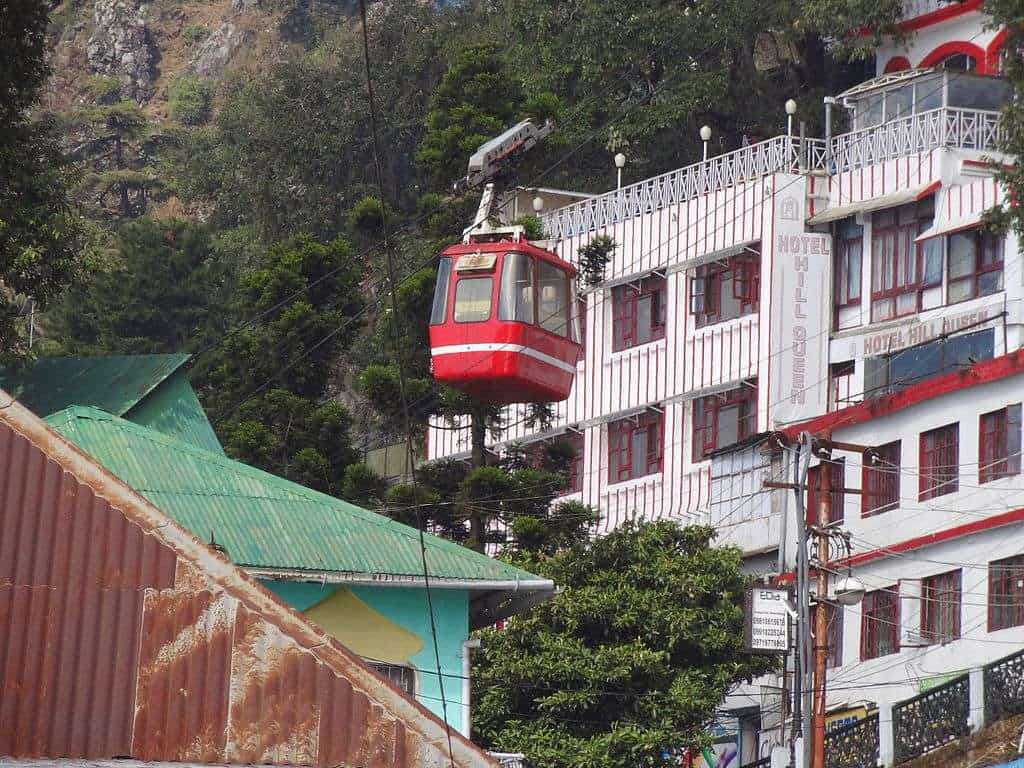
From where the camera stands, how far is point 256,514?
79.5 ft

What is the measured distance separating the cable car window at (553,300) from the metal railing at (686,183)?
10829 millimetres

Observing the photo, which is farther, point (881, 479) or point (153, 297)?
point (153, 297)

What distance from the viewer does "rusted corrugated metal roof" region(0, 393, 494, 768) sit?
50.2ft

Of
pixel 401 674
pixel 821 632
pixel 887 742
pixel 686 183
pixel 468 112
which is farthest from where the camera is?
pixel 686 183

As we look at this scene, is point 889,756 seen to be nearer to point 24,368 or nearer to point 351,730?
point 24,368

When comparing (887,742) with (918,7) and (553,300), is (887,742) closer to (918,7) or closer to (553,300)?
(553,300)

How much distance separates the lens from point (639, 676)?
34750 millimetres

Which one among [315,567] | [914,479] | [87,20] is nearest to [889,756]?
[914,479]

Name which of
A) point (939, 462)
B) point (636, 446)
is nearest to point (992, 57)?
point (636, 446)

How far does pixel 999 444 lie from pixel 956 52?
18.7 meters

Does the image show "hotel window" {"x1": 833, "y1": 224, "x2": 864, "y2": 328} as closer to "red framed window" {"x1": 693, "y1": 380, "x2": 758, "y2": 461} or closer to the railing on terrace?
"red framed window" {"x1": 693, "y1": 380, "x2": 758, "y2": 461}

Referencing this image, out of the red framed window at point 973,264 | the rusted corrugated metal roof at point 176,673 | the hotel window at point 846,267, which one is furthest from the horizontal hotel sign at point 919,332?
the rusted corrugated metal roof at point 176,673

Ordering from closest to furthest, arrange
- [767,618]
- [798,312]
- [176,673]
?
[176,673], [767,618], [798,312]

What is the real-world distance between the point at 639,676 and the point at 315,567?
11610 millimetres
